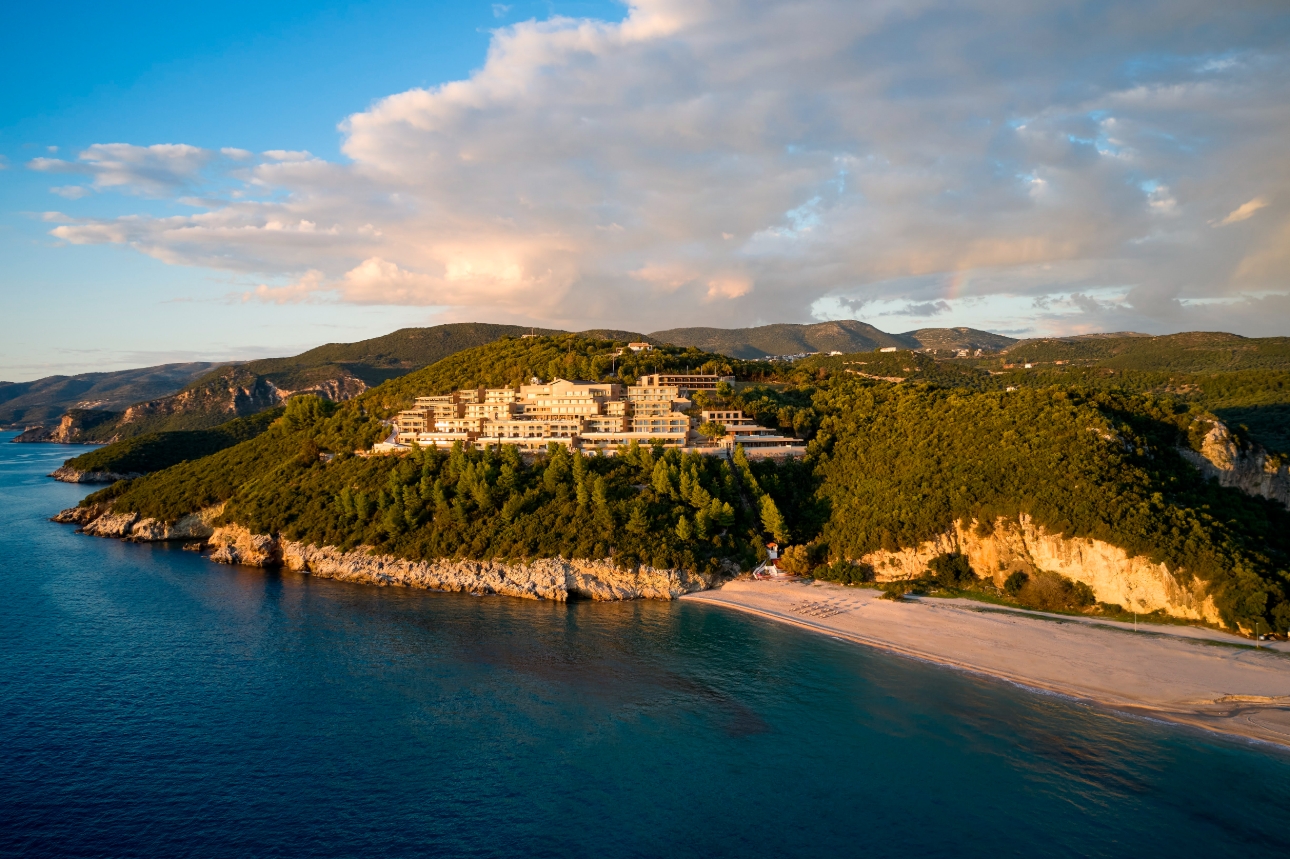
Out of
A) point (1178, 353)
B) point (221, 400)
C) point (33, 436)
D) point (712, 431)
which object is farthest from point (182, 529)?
point (33, 436)

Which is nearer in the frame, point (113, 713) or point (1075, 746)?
point (1075, 746)

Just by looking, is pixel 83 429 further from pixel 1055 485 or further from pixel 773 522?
pixel 1055 485

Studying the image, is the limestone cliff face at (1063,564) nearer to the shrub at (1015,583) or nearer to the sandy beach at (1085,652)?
the shrub at (1015,583)

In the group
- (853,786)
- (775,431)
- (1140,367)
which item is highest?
(1140,367)

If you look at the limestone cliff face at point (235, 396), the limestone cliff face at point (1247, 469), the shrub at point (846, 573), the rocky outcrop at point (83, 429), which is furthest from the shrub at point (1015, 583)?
the rocky outcrop at point (83, 429)

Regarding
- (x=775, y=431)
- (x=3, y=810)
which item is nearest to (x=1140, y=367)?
(x=775, y=431)

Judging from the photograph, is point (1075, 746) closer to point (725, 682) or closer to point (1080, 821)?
point (1080, 821)
